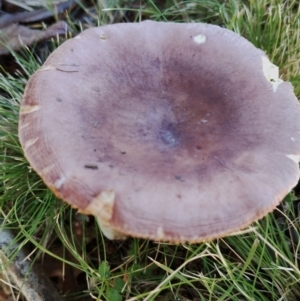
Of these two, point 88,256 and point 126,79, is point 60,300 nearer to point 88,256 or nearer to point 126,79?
point 88,256

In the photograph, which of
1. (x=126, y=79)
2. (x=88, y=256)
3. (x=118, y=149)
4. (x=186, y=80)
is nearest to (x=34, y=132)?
(x=118, y=149)

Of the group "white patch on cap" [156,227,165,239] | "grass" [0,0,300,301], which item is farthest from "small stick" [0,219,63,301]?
"white patch on cap" [156,227,165,239]

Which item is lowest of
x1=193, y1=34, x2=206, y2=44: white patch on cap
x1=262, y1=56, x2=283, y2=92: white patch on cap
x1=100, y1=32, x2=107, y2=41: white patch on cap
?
x1=262, y1=56, x2=283, y2=92: white patch on cap

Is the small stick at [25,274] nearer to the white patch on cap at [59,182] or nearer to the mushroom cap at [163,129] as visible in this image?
the mushroom cap at [163,129]

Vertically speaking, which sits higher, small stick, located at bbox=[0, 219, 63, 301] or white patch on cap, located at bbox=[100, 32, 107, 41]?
white patch on cap, located at bbox=[100, 32, 107, 41]

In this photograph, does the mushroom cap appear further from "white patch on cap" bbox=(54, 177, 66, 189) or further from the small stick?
the small stick

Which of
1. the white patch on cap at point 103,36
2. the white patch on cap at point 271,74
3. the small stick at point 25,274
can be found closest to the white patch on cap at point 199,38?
the white patch on cap at point 271,74

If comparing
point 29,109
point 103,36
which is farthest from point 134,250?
point 103,36

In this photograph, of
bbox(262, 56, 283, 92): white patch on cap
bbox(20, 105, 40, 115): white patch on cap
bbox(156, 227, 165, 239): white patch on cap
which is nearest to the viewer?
bbox(156, 227, 165, 239): white patch on cap
